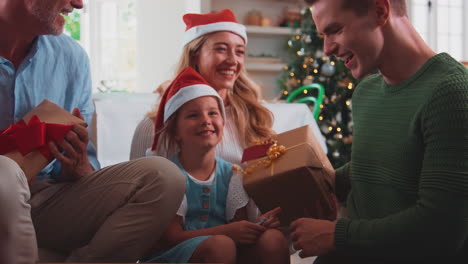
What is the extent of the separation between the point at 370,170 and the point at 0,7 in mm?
1221

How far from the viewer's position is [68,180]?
5.27ft

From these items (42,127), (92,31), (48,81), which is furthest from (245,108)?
(92,31)

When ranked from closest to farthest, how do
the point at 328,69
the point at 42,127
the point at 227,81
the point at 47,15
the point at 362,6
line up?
1. the point at 362,6
2. the point at 42,127
3. the point at 47,15
4. the point at 227,81
5. the point at 328,69

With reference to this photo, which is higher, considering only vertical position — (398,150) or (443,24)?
(443,24)

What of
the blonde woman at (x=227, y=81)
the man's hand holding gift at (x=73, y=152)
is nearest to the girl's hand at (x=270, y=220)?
the blonde woman at (x=227, y=81)

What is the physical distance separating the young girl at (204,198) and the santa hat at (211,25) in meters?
0.35

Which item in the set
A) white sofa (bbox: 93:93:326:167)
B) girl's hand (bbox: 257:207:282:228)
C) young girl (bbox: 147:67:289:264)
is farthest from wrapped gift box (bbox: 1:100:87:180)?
white sofa (bbox: 93:93:326:167)

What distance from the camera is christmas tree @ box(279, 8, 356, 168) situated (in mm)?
5285

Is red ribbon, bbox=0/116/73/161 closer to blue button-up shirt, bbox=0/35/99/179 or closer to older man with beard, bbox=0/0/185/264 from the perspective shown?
older man with beard, bbox=0/0/185/264

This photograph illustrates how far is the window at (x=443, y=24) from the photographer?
23.9 feet

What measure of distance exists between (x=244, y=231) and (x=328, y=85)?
3833mm

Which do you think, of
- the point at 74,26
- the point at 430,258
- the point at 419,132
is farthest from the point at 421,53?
the point at 74,26

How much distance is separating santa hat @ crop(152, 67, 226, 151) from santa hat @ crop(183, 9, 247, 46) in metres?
0.33

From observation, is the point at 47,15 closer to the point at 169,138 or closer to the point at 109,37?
the point at 169,138
